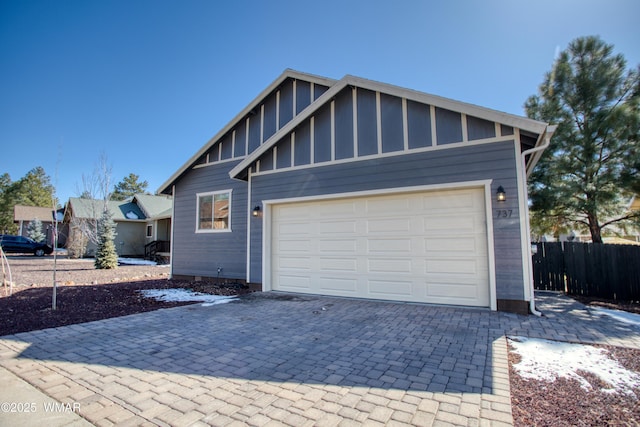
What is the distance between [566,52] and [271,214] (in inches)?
401

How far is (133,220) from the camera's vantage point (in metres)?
23.4

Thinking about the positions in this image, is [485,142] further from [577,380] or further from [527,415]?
[527,415]

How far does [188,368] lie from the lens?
3.35 m

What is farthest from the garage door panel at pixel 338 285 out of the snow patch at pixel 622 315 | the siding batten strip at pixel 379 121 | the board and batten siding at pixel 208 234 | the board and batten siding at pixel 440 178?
the snow patch at pixel 622 315

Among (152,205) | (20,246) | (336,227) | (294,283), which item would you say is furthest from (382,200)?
(20,246)

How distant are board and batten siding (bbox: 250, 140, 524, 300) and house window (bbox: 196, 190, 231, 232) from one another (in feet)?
6.66

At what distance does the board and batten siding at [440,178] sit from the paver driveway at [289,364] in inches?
44.2

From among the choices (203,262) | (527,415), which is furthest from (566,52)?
(203,262)

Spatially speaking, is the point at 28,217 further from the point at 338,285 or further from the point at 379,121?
the point at 379,121

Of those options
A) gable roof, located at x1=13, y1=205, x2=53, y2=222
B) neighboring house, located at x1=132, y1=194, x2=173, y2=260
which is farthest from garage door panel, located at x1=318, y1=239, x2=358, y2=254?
gable roof, located at x1=13, y1=205, x2=53, y2=222

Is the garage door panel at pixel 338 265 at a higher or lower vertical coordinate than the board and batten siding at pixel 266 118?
lower

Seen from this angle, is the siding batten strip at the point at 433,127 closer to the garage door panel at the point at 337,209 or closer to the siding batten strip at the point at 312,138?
the garage door panel at the point at 337,209

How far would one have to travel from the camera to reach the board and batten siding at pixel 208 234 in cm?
950

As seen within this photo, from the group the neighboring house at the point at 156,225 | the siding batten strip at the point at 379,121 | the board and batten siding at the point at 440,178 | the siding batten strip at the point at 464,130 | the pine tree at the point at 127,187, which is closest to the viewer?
the board and batten siding at the point at 440,178
